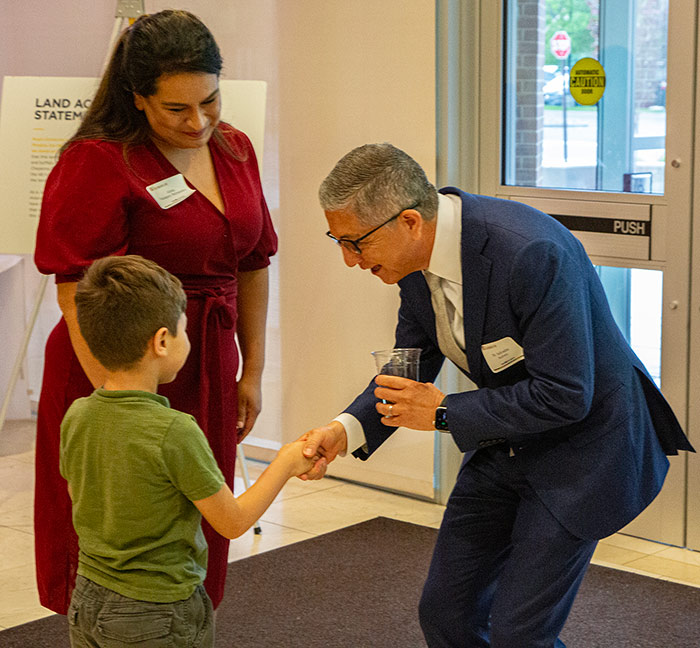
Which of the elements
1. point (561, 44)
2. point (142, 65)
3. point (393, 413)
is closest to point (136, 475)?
point (393, 413)

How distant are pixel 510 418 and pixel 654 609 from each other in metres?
1.60

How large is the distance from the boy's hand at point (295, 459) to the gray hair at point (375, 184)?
0.50 meters

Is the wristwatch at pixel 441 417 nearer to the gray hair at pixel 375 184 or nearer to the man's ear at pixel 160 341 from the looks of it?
the gray hair at pixel 375 184

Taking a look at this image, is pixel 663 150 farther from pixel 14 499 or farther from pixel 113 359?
pixel 14 499

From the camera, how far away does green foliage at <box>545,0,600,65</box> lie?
155 inches

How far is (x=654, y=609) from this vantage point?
340 cm

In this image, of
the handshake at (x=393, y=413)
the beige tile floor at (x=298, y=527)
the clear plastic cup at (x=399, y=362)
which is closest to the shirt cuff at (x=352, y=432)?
the handshake at (x=393, y=413)

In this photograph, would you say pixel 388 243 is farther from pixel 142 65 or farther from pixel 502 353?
pixel 142 65

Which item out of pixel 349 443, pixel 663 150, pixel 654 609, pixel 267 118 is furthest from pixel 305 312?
pixel 349 443

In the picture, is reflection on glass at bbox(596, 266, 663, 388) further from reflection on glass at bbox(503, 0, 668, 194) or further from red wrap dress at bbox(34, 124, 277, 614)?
red wrap dress at bbox(34, 124, 277, 614)

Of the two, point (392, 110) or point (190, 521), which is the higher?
point (392, 110)

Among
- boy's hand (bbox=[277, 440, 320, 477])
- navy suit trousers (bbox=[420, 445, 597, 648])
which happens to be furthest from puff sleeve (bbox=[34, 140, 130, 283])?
navy suit trousers (bbox=[420, 445, 597, 648])

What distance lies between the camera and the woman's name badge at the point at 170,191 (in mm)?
2447

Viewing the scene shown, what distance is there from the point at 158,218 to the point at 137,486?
30.5 inches
